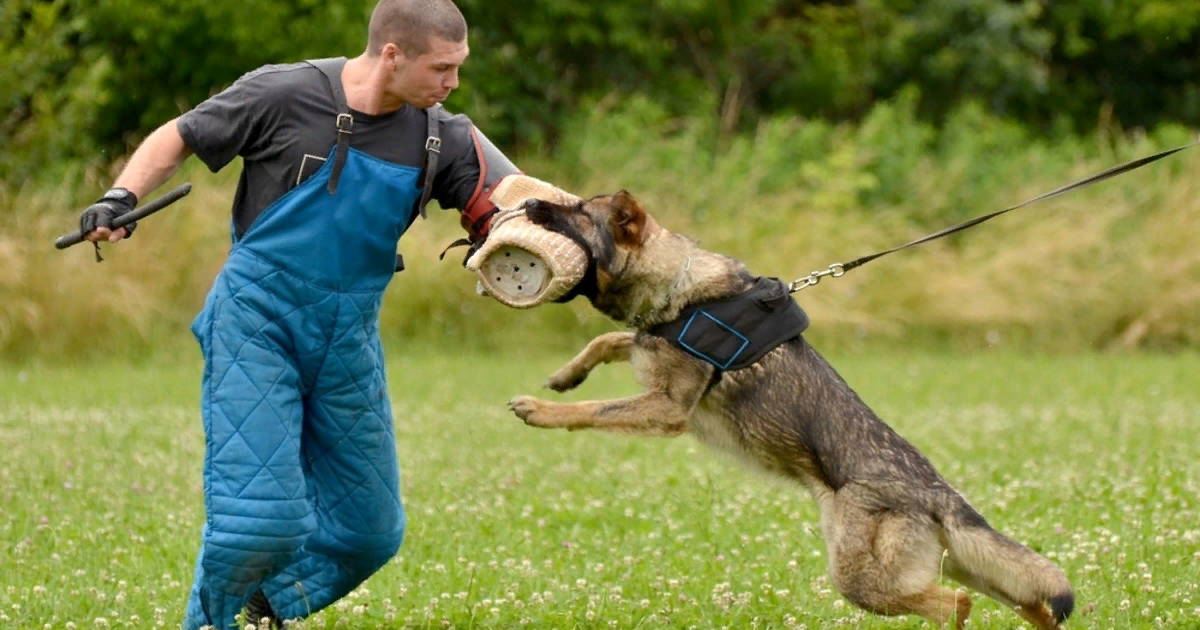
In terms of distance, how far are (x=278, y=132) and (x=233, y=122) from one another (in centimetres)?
15

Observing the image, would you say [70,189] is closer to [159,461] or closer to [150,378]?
[150,378]

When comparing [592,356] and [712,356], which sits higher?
[712,356]

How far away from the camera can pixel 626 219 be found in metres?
5.29

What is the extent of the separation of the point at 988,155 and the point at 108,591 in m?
17.5

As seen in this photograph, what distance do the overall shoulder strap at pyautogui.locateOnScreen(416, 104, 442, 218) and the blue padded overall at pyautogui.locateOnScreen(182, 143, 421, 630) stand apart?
0.05 meters

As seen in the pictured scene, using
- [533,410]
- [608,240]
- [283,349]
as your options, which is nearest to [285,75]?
[283,349]

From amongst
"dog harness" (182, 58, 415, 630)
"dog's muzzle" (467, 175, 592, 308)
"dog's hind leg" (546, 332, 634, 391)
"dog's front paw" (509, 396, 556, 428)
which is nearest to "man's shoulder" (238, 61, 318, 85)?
"dog harness" (182, 58, 415, 630)

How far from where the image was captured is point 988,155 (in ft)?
69.1

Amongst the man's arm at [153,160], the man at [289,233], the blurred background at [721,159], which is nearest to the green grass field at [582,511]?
the man at [289,233]

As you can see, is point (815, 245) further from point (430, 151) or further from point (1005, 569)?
point (430, 151)

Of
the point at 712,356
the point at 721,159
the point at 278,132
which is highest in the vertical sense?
the point at 278,132

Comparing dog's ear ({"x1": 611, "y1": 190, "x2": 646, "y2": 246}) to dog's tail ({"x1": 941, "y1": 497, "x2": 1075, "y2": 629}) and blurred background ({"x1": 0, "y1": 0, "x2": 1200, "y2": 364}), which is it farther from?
blurred background ({"x1": 0, "y1": 0, "x2": 1200, "y2": 364})

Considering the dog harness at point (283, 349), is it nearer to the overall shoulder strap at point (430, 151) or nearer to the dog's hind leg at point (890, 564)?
the overall shoulder strap at point (430, 151)

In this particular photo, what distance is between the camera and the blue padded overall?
4508mm
